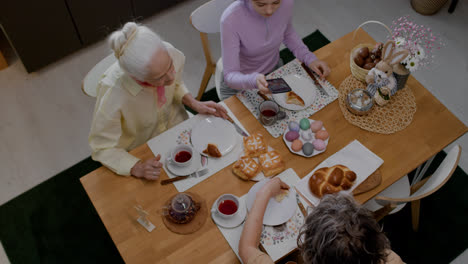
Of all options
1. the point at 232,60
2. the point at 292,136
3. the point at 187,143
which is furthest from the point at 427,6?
the point at 187,143

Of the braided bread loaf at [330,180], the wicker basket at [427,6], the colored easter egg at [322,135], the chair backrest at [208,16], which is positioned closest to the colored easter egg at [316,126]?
the colored easter egg at [322,135]

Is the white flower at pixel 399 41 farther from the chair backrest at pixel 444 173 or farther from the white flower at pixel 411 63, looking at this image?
the chair backrest at pixel 444 173

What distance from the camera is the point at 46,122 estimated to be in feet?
10.3

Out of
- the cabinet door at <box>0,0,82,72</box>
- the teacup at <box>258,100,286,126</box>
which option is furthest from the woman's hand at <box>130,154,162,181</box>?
the cabinet door at <box>0,0,82,72</box>

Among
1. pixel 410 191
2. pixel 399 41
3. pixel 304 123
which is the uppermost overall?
pixel 399 41

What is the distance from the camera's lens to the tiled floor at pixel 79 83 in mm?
2975

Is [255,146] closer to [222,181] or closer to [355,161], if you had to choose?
[222,181]

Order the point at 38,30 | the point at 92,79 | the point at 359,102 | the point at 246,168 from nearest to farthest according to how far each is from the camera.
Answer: the point at 246,168 < the point at 359,102 < the point at 92,79 < the point at 38,30

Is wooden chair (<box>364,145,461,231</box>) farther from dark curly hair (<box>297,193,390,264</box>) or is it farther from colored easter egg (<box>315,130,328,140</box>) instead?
dark curly hair (<box>297,193,390,264</box>)

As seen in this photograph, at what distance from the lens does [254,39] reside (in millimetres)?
2223

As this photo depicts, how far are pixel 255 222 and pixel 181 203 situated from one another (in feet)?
1.09

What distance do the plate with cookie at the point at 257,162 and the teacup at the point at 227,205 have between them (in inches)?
5.0

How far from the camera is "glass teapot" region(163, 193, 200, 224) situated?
1.70m

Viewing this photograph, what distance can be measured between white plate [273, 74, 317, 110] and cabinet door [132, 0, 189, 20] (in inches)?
72.9
